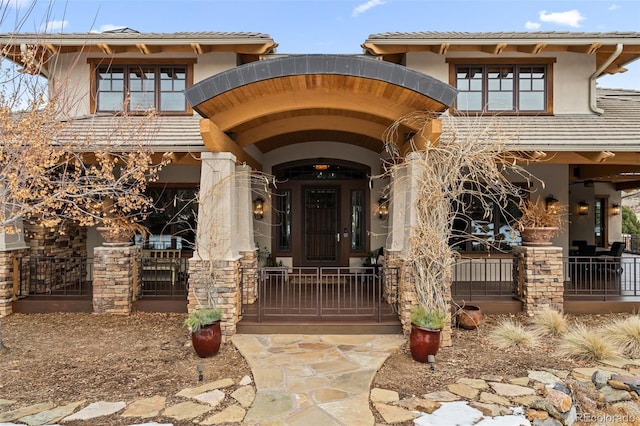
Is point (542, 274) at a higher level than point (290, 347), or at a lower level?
higher

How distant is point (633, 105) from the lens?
902 cm

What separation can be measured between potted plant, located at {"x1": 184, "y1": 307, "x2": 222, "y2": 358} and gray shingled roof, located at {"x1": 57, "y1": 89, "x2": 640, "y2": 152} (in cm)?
295

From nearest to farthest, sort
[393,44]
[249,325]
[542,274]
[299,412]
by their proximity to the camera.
→ [299,412], [249,325], [542,274], [393,44]

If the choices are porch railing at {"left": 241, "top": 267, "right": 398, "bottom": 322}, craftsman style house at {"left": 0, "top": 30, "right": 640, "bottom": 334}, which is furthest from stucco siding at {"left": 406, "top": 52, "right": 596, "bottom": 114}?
porch railing at {"left": 241, "top": 267, "right": 398, "bottom": 322}

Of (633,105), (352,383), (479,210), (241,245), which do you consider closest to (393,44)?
(479,210)

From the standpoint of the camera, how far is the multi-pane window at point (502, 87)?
8.41 m

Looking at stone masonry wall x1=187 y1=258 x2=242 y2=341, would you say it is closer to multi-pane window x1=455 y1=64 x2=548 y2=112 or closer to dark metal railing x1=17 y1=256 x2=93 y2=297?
dark metal railing x1=17 y1=256 x2=93 y2=297

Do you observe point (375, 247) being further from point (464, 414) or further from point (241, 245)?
point (464, 414)

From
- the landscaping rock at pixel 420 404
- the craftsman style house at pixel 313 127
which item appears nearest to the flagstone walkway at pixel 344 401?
the landscaping rock at pixel 420 404

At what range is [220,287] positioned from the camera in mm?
5941

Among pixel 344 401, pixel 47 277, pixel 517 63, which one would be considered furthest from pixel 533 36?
pixel 47 277

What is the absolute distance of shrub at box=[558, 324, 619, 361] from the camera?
17.0ft

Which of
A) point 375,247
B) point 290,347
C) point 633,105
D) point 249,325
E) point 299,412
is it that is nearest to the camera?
point 299,412

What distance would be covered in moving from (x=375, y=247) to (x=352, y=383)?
226 inches
